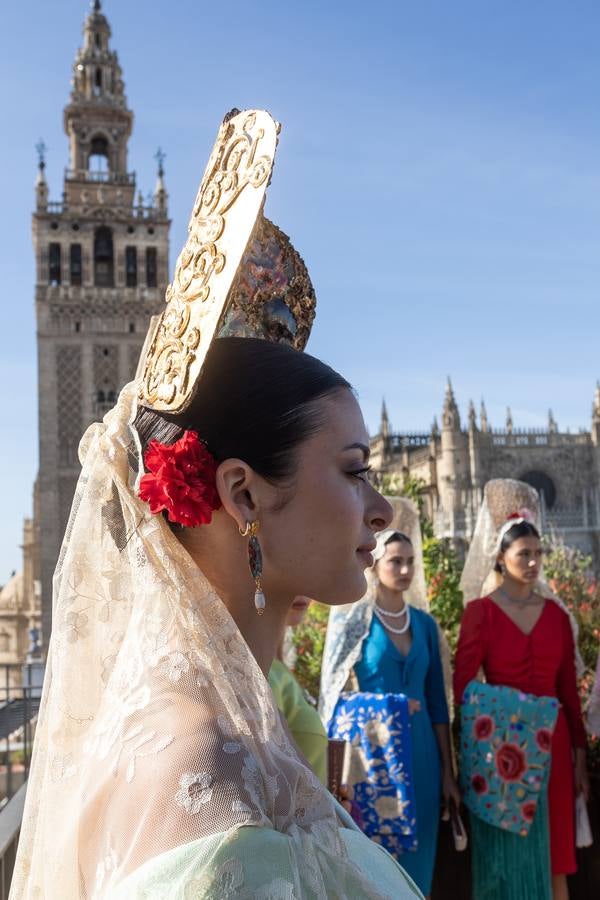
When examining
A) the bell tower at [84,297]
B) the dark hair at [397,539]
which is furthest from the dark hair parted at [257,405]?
the bell tower at [84,297]

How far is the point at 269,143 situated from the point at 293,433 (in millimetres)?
372

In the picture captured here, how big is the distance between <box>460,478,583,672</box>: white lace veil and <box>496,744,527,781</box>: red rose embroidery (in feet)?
2.25

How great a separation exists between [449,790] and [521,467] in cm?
4178

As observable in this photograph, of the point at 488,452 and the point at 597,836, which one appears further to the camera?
the point at 488,452

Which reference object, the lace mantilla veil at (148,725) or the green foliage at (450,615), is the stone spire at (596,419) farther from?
the lace mantilla veil at (148,725)

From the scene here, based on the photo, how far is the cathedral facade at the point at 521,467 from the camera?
140 feet

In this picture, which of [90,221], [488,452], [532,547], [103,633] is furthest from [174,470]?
[488,452]

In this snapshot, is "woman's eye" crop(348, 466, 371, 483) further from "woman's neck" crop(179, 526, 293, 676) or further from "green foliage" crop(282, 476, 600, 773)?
"green foliage" crop(282, 476, 600, 773)

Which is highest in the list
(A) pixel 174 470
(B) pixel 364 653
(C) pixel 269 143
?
(C) pixel 269 143

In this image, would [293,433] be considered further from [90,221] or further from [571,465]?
[571,465]


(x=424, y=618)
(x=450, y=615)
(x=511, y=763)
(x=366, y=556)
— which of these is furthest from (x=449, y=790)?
(x=366, y=556)

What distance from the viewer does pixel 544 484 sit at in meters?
45.1

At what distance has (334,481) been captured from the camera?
1.24 metres

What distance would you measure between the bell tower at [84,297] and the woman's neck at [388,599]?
3096 cm
